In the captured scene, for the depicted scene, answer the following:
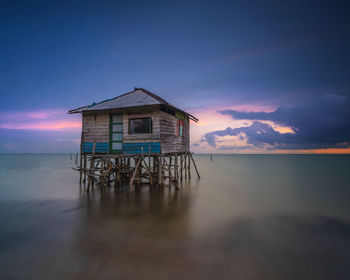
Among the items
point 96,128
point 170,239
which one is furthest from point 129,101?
point 170,239

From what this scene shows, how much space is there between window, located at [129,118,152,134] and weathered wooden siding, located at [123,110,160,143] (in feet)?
0.77

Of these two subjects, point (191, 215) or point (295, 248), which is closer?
point (295, 248)

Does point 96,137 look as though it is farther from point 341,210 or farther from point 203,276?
point 341,210

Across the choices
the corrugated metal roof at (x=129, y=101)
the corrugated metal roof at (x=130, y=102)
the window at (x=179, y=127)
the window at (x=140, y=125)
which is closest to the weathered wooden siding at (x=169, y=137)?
the window at (x=179, y=127)

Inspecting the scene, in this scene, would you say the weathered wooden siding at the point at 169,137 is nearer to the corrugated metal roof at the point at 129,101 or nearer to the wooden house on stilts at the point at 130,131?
the wooden house on stilts at the point at 130,131

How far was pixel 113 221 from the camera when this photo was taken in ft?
28.5

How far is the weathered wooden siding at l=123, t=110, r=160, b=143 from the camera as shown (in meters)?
13.7

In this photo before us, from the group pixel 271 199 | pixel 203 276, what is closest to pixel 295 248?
pixel 203 276

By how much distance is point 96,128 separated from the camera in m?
15.1

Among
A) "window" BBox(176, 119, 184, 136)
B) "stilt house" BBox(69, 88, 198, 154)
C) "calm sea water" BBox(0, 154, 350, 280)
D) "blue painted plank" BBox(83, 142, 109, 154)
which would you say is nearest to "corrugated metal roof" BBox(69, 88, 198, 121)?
"stilt house" BBox(69, 88, 198, 154)

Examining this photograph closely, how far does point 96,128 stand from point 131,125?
286 centimetres

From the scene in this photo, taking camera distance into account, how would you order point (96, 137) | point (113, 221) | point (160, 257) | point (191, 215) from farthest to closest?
1. point (96, 137)
2. point (191, 215)
3. point (113, 221)
4. point (160, 257)

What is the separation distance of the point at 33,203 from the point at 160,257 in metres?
10.2

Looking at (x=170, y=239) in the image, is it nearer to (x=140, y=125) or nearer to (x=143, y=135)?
(x=143, y=135)
